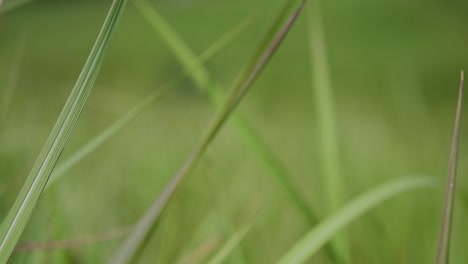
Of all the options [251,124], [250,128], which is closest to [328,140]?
[250,128]

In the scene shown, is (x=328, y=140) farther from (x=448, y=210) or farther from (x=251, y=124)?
(x=251, y=124)

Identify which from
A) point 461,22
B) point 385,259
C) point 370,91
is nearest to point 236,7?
point 461,22

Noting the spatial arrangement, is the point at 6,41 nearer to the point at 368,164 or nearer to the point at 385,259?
the point at 368,164

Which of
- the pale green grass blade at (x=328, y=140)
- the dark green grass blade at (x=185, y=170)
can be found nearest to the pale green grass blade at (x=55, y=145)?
the dark green grass blade at (x=185, y=170)

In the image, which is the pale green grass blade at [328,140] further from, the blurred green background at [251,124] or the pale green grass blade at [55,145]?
the pale green grass blade at [55,145]

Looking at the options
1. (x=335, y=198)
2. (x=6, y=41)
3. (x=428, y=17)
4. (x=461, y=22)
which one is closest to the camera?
(x=335, y=198)

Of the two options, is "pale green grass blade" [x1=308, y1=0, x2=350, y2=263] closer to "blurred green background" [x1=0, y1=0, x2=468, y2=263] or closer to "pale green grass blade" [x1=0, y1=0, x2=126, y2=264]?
"blurred green background" [x1=0, y1=0, x2=468, y2=263]
